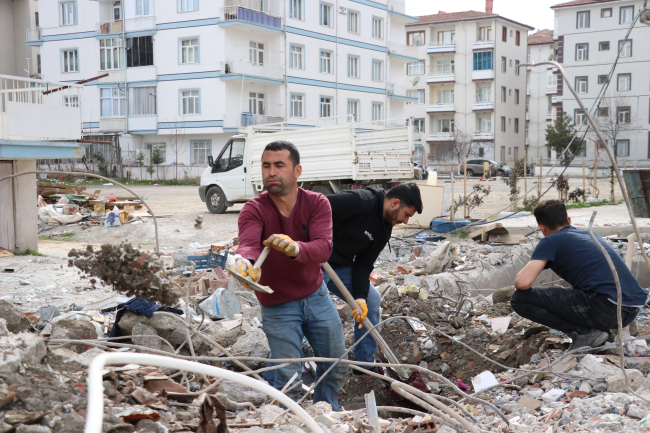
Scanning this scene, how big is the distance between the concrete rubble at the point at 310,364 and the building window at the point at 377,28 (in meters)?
31.9

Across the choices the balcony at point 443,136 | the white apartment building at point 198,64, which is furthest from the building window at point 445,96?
the white apartment building at point 198,64

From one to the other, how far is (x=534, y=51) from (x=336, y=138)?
47975 millimetres

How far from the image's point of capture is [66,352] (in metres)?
3.36

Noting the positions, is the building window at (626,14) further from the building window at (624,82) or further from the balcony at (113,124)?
the balcony at (113,124)

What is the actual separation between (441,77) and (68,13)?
29.0m

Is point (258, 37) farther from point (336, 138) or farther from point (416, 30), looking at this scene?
point (416, 30)

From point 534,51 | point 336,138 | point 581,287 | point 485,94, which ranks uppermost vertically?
point 534,51

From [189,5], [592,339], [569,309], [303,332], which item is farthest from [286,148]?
[189,5]

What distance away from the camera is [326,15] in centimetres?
3462

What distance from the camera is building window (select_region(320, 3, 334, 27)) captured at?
34.3 meters

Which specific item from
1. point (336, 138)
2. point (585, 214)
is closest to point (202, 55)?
point (336, 138)

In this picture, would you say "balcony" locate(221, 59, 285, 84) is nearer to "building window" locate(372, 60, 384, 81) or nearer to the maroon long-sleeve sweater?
"building window" locate(372, 60, 384, 81)

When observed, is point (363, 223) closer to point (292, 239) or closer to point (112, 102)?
point (292, 239)

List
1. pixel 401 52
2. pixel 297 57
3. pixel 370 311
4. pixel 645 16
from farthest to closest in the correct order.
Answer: pixel 401 52, pixel 297 57, pixel 645 16, pixel 370 311
